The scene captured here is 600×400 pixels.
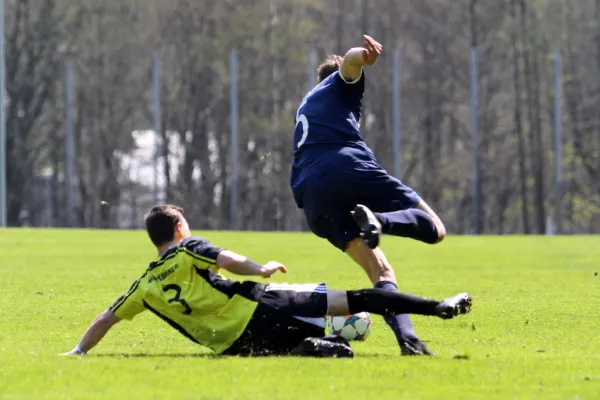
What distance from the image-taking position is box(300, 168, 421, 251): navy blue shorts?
8.22 meters

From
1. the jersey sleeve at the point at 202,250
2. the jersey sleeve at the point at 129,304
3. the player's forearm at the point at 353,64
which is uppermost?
the player's forearm at the point at 353,64

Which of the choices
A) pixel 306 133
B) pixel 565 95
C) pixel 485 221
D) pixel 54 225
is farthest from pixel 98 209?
pixel 306 133

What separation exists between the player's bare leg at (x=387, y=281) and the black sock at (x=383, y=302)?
0.49ft

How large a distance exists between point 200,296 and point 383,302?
42.6 inches

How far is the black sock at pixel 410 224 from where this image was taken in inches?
315

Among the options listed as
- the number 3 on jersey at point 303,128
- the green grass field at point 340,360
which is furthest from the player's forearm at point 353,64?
the green grass field at point 340,360

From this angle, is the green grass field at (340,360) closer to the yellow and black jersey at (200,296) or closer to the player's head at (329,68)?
the yellow and black jersey at (200,296)

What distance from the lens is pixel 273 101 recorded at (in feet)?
163

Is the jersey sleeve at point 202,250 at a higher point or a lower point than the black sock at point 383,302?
higher

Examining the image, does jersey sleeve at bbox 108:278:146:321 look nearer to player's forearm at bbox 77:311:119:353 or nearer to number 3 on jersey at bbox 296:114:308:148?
player's forearm at bbox 77:311:119:353

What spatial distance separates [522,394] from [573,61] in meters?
48.1

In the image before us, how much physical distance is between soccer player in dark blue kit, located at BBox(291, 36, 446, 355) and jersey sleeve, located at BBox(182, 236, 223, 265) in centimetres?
99

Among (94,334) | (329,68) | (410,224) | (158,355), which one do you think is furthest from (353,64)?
(94,334)

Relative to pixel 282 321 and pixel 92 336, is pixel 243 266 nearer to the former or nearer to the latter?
pixel 282 321
